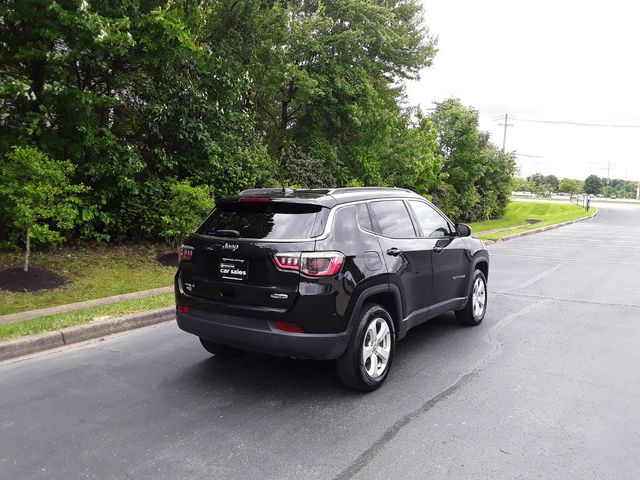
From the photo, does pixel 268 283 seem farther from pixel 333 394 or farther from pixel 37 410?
pixel 37 410

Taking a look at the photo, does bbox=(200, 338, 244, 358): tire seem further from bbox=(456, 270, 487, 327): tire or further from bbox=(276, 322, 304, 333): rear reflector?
bbox=(456, 270, 487, 327): tire

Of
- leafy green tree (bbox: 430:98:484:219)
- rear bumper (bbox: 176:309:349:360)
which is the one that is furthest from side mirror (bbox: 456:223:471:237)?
leafy green tree (bbox: 430:98:484:219)

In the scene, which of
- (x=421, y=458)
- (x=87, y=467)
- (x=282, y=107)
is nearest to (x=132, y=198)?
(x=282, y=107)

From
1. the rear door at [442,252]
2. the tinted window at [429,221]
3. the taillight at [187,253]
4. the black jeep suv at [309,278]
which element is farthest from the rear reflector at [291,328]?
the tinted window at [429,221]

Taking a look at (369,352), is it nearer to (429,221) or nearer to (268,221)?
(268,221)

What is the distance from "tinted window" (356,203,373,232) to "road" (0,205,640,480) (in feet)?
4.79

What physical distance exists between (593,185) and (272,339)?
159459 millimetres

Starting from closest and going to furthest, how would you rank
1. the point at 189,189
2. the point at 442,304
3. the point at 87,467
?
the point at 87,467, the point at 442,304, the point at 189,189

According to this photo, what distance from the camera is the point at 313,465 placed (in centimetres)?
320

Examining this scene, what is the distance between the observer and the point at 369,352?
4.43m

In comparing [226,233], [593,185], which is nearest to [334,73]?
[226,233]

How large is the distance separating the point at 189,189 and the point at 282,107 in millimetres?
8310

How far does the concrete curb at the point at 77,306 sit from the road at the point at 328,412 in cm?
150

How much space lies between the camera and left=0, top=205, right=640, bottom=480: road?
322 cm
